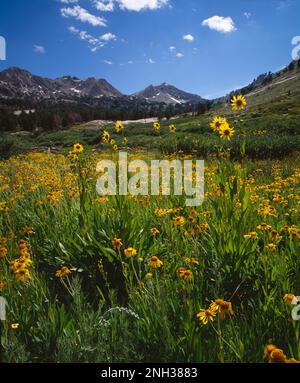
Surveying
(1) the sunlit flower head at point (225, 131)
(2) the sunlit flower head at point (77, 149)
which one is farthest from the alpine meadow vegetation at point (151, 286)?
(2) the sunlit flower head at point (77, 149)

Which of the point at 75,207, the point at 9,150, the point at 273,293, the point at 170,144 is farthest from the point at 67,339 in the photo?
the point at 9,150

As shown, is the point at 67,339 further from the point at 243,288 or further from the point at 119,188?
the point at 119,188

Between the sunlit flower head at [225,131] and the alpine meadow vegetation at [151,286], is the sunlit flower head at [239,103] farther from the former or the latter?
the sunlit flower head at [225,131]

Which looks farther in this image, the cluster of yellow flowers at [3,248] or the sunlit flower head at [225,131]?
the sunlit flower head at [225,131]

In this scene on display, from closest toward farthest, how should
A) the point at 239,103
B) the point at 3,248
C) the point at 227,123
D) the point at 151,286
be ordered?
the point at 151,286, the point at 3,248, the point at 227,123, the point at 239,103

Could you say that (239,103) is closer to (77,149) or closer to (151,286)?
(77,149)

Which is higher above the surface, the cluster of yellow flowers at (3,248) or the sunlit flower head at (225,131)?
the sunlit flower head at (225,131)

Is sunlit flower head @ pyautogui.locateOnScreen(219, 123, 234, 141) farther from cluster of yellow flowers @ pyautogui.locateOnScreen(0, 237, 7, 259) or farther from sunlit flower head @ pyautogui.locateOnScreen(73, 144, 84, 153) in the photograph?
cluster of yellow flowers @ pyautogui.locateOnScreen(0, 237, 7, 259)

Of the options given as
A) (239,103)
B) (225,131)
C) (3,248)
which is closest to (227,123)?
(225,131)

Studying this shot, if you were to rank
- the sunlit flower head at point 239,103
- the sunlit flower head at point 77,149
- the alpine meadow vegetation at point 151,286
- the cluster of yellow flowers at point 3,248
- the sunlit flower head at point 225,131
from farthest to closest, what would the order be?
the sunlit flower head at point 77,149 → the sunlit flower head at point 239,103 → the sunlit flower head at point 225,131 → the cluster of yellow flowers at point 3,248 → the alpine meadow vegetation at point 151,286

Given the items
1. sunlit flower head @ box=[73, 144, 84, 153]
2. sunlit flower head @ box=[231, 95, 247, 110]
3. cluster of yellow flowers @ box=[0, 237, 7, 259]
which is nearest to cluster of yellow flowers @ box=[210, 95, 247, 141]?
sunlit flower head @ box=[231, 95, 247, 110]

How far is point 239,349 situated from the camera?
72.4 inches

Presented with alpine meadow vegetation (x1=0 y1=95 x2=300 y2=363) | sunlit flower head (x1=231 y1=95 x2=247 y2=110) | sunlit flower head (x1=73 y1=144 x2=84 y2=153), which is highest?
sunlit flower head (x1=231 y1=95 x2=247 y2=110)

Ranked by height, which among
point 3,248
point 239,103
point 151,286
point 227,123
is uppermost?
point 239,103
